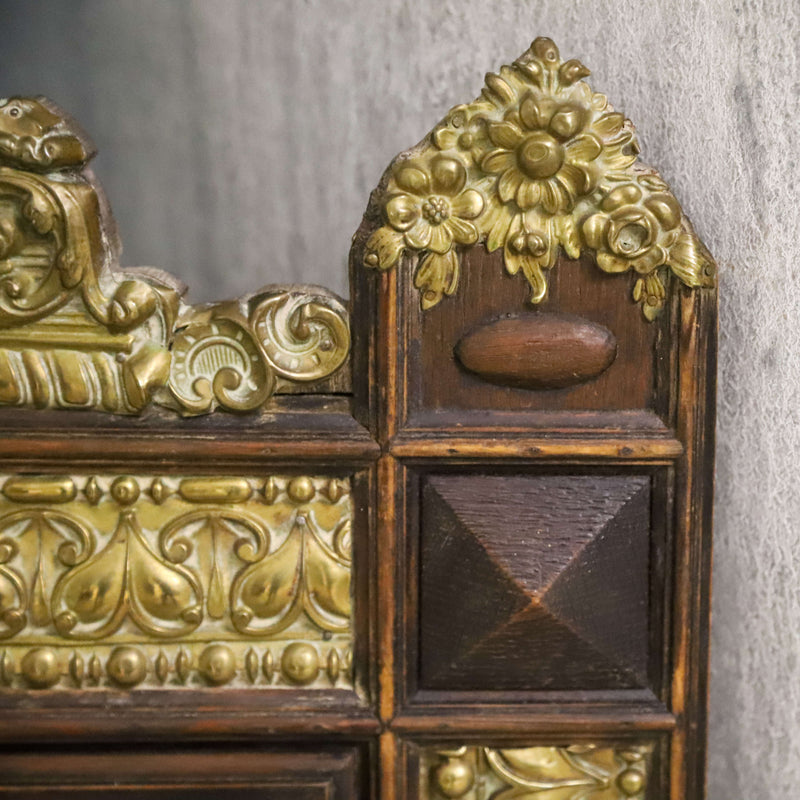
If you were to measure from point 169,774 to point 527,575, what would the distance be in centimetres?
29

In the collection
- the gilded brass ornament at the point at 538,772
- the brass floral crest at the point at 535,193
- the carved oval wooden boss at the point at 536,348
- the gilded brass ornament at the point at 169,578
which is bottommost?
the gilded brass ornament at the point at 538,772

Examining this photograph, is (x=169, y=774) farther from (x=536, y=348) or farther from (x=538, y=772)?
(x=536, y=348)

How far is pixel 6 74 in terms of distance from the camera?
2.56 ft

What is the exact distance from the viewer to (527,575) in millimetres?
640

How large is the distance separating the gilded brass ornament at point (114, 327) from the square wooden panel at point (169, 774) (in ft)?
0.82

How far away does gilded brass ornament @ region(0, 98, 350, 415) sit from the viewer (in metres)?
0.61

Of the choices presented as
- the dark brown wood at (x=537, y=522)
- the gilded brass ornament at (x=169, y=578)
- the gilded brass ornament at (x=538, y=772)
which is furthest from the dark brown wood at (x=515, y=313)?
the gilded brass ornament at (x=538, y=772)

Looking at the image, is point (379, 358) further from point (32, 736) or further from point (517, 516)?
point (32, 736)

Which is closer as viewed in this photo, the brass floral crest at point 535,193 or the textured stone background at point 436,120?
the brass floral crest at point 535,193

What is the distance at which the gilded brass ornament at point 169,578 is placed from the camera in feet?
2.11

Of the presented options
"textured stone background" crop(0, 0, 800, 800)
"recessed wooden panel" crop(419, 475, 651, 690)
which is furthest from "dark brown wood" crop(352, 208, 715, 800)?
"textured stone background" crop(0, 0, 800, 800)

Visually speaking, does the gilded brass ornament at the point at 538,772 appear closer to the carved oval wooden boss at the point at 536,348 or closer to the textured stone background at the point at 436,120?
the textured stone background at the point at 436,120

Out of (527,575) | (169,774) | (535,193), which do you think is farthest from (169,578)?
(535,193)

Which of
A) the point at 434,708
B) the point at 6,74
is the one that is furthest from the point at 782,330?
the point at 6,74
